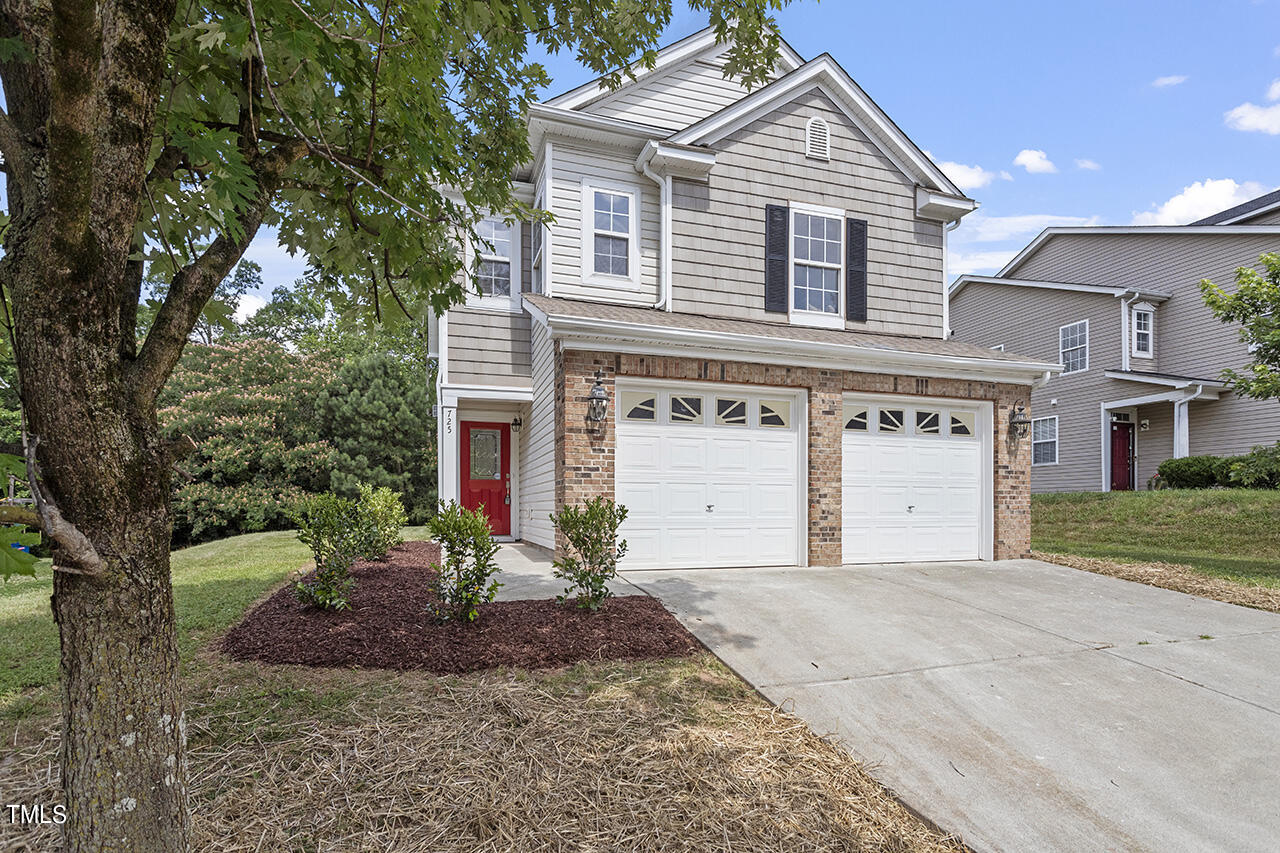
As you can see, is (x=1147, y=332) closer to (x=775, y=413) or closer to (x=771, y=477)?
(x=775, y=413)

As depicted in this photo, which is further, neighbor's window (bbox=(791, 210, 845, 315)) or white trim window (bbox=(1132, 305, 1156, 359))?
white trim window (bbox=(1132, 305, 1156, 359))

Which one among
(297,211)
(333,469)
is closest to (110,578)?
(297,211)

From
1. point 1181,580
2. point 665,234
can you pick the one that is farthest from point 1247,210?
point 665,234

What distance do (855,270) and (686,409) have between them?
411 cm

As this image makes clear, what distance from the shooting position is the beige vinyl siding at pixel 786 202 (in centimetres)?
923

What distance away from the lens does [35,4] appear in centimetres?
168

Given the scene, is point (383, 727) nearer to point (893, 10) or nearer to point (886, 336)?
point (893, 10)

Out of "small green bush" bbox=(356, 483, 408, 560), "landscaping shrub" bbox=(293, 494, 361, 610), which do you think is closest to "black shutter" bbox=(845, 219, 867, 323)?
"small green bush" bbox=(356, 483, 408, 560)

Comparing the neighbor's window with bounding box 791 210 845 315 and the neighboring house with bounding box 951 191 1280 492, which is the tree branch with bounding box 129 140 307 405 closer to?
the neighbor's window with bounding box 791 210 845 315

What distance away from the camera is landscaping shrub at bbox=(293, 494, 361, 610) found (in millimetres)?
5160

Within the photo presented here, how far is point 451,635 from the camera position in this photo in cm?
459

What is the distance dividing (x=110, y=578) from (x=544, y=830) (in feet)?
5.95

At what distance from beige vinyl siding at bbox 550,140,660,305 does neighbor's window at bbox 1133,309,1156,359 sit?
15.1 m

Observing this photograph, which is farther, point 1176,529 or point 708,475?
point 1176,529
